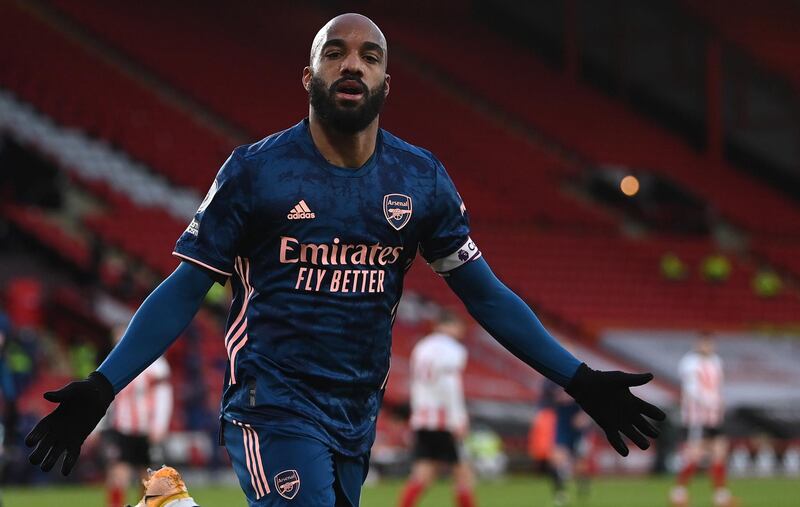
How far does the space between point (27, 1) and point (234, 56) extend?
4453 millimetres

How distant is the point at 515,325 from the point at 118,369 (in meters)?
1.29

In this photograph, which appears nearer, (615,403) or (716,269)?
(615,403)

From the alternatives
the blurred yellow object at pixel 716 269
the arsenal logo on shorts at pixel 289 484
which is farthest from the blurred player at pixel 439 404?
the blurred yellow object at pixel 716 269

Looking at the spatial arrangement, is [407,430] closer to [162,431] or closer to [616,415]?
[162,431]

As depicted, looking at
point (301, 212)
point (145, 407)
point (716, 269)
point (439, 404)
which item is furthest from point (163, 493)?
point (716, 269)

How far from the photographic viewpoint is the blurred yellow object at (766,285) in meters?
30.9

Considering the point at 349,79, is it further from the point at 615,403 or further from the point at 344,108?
the point at 615,403

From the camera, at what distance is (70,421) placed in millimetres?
4141

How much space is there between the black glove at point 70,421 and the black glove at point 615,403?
1.51 meters

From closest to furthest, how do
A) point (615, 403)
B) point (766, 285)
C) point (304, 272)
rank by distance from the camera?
1. point (304, 272)
2. point (615, 403)
3. point (766, 285)

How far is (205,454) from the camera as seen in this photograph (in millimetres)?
21078

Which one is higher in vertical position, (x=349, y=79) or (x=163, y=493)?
(x=349, y=79)

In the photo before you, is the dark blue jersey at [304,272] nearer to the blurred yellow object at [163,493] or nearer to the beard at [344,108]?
the beard at [344,108]

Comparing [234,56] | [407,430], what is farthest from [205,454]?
[234,56]
